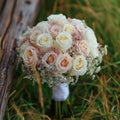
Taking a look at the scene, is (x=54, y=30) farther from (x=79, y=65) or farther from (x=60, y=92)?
(x=60, y=92)

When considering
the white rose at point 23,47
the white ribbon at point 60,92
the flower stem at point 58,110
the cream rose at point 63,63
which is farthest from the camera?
the flower stem at point 58,110

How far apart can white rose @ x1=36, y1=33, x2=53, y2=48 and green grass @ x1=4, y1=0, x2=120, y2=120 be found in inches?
10.8

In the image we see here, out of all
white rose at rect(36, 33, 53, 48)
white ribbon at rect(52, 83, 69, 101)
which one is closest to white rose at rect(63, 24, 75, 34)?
white rose at rect(36, 33, 53, 48)

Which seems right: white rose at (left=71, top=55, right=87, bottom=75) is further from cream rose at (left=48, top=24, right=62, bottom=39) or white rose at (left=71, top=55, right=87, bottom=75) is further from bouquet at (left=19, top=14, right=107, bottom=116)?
cream rose at (left=48, top=24, right=62, bottom=39)

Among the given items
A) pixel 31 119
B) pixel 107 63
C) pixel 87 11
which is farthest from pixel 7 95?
pixel 87 11

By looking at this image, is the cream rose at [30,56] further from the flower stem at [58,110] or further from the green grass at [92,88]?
the flower stem at [58,110]

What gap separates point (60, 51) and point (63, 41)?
0.19ft

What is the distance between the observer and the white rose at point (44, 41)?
6.37ft

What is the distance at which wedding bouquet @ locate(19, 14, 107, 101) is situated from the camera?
194 cm

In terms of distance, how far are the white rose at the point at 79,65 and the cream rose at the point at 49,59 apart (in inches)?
4.2

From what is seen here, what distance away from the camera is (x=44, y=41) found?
1951mm

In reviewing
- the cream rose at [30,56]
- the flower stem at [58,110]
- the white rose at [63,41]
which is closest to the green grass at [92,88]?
the flower stem at [58,110]

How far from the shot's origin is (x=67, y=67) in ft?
6.33

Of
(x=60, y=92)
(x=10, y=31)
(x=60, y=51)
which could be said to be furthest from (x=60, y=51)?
(x=10, y=31)
